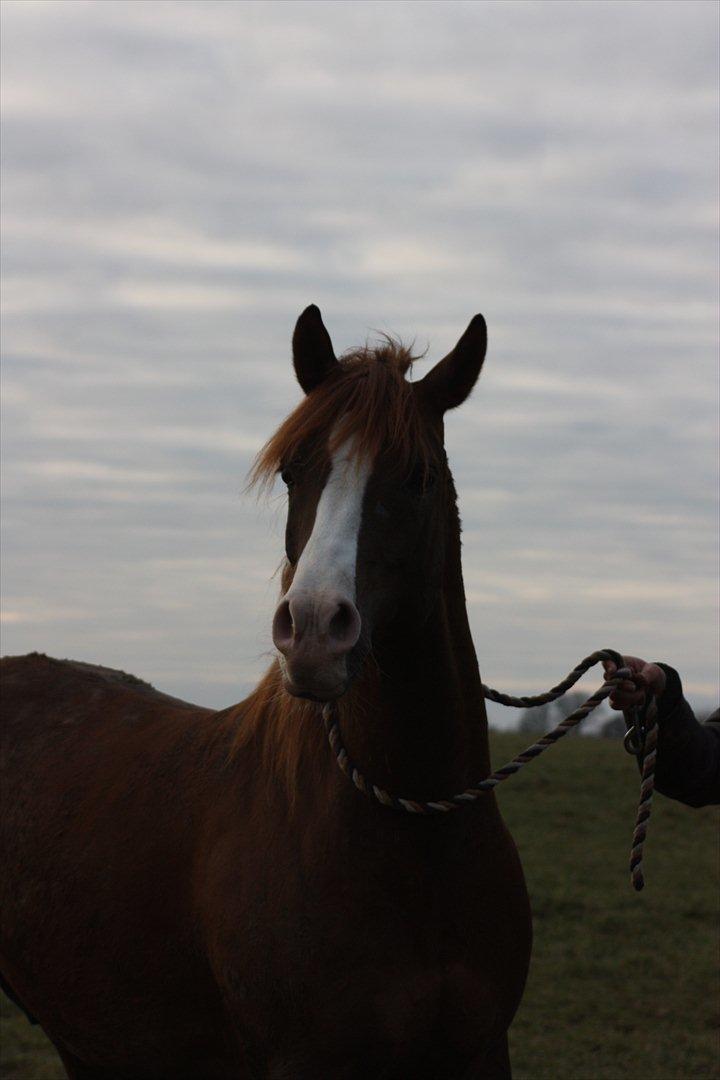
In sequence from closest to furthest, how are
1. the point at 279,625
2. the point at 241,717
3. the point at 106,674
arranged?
the point at 279,625, the point at 241,717, the point at 106,674

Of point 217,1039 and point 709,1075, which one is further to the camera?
point 709,1075

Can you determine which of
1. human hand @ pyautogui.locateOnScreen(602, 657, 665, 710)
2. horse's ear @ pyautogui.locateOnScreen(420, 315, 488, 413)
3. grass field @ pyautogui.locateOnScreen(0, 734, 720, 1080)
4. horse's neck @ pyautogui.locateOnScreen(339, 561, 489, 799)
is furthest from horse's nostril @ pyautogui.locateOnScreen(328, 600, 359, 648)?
grass field @ pyautogui.locateOnScreen(0, 734, 720, 1080)

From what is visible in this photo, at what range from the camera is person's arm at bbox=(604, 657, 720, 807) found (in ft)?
12.2

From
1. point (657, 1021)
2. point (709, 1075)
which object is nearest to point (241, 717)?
point (709, 1075)

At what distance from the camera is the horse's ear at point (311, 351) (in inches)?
137

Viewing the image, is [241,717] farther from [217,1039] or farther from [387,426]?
[387,426]

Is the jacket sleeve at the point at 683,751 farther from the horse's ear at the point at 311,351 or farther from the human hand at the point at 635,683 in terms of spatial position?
the horse's ear at the point at 311,351

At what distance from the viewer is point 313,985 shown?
3.14m

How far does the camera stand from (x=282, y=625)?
280 cm

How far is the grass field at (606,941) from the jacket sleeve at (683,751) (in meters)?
3.33

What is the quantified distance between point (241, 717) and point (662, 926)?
22.0 ft

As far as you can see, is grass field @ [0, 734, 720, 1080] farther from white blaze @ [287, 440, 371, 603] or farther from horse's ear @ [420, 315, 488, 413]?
white blaze @ [287, 440, 371, 603]

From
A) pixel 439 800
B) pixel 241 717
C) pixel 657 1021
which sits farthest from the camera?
pixel 657 1021

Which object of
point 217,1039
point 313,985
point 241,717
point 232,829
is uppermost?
point 241,717
